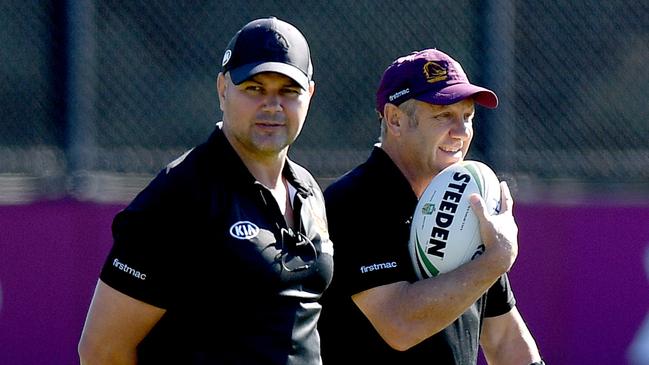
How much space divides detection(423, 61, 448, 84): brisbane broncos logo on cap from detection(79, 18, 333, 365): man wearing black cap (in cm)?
56

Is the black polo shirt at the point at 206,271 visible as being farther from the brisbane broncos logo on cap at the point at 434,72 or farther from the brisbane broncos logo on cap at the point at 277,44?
the brisbane broncos logo on cap at the point at 434,72

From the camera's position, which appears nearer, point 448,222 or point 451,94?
point 448,222

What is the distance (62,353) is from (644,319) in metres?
2.87

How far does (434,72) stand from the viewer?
3914 millimetres

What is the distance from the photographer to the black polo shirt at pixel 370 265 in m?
3.74

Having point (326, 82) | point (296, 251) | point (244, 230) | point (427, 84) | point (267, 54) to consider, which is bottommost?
point (326, 82)

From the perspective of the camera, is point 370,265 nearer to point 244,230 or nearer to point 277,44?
point 244,230

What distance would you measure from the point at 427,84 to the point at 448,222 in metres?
0.45

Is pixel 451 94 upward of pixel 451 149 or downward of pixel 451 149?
upward

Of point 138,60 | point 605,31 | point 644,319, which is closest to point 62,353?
point 138,60

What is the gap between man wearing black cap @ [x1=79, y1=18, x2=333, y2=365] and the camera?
3203mm

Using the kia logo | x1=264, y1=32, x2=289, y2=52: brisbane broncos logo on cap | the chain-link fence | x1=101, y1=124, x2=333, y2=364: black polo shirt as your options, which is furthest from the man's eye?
the chain-link fence

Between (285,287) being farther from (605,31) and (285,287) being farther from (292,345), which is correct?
(605,31)

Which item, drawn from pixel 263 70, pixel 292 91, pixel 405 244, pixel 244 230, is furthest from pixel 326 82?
pixel 244 230
